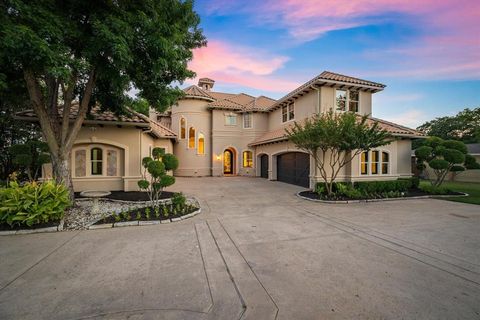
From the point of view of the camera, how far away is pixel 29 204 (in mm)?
5395

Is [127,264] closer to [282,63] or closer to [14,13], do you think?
[14,13]

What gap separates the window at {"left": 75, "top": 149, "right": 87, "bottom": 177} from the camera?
9.98 m

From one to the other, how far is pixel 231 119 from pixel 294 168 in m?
9.21

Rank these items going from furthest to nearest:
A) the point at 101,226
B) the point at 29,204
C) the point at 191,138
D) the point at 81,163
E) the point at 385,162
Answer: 1. the point at 191,138
2. the point at 385,162
3. the point at 81,163
4. the point at 101,226
5. the point at 29,204

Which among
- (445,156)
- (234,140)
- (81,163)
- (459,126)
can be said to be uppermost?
(459,126)

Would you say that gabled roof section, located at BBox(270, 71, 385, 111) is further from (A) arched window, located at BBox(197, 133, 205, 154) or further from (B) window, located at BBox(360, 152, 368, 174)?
(A) arched window, located at BBox(197, 133, 205, 154)

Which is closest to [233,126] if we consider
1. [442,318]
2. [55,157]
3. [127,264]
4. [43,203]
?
[55,157]

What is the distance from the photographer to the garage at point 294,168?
44.1 feet

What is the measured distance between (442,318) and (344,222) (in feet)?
13.0

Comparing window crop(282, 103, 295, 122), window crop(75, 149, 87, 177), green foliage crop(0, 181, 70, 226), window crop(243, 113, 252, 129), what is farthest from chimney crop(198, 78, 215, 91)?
green foliage crop(0, 181, 70, 226)

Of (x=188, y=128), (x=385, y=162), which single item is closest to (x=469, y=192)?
(x=385, y=162)

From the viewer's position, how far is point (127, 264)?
3.69 m

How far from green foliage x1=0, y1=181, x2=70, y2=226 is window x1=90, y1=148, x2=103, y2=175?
4800 millimetres

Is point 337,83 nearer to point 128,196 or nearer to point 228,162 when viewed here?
point 228,162
